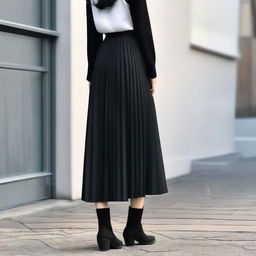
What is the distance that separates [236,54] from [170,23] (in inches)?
132

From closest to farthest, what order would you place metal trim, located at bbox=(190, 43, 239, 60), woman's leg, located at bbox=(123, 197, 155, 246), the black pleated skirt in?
the black pleated skirt, woman's leg, located at bbox=(123, 197, 155, 246), metal trim, located at bbox=(190, 43, 239, 60)

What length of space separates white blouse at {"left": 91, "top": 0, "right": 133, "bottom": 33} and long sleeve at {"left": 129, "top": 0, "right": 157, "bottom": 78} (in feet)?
0.13

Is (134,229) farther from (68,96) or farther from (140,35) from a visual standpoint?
(68,96)

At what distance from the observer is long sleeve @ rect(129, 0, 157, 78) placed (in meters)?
4.53

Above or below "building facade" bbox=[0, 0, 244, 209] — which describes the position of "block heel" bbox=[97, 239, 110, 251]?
below

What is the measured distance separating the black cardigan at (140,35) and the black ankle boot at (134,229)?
3.08ft

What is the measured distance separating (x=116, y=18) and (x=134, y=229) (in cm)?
144

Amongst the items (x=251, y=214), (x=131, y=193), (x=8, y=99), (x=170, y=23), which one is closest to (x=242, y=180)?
(x=170, y=23)

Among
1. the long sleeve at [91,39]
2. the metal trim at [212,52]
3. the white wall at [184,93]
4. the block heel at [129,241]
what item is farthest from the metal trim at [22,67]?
the metal trim at [212,52]

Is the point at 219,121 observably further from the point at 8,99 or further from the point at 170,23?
the point at 8,99

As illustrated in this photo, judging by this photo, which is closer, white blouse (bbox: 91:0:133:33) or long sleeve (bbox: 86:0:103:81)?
white blouse (bbox: 91:0:133:33)

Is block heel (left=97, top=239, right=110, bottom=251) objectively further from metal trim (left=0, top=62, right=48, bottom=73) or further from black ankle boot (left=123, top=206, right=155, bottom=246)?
metal trim (left=0, top=62, right=48, bottom=73)

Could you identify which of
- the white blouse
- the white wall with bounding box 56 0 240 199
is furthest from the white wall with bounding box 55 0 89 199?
the white blouse

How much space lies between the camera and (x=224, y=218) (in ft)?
19.5
